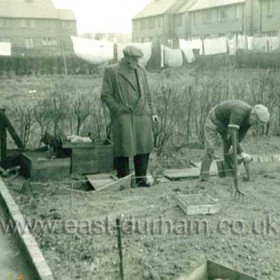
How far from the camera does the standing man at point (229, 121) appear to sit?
6.78 m

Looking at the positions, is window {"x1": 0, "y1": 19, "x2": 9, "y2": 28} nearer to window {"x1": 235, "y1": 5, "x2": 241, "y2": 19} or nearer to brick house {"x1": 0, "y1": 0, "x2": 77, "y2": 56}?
brick house {"x1": 0, "y1": 0, "x2": 77, "y2": 56}

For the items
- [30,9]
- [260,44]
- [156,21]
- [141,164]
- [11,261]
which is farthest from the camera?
[156,21]

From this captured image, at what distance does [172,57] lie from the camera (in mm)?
29312

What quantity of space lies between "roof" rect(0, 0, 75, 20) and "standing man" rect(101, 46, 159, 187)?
46.7 metres

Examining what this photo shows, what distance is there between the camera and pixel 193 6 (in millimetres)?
49594

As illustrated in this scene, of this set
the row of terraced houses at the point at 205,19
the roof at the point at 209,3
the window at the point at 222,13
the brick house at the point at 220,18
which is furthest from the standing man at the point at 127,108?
the window at the point at 222,13

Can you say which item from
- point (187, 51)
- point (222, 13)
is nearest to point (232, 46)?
point (187, 51)

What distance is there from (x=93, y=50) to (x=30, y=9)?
2849cm

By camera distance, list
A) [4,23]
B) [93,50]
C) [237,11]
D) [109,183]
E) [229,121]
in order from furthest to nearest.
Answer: [4,23]
[237,11]
[93,50]
[109,183]
[229,121]

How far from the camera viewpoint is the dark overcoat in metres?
7.86

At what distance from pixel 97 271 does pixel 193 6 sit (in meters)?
47.6

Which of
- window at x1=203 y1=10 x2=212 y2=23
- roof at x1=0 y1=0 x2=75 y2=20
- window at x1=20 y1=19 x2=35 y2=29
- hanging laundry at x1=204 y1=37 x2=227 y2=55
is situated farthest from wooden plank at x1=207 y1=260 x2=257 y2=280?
window at x1=20 y1=19 x2=35 y2=29

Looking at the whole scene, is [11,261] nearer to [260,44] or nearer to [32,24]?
[260,44]

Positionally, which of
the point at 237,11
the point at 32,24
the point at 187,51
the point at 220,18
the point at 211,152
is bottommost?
the point at 211,152
